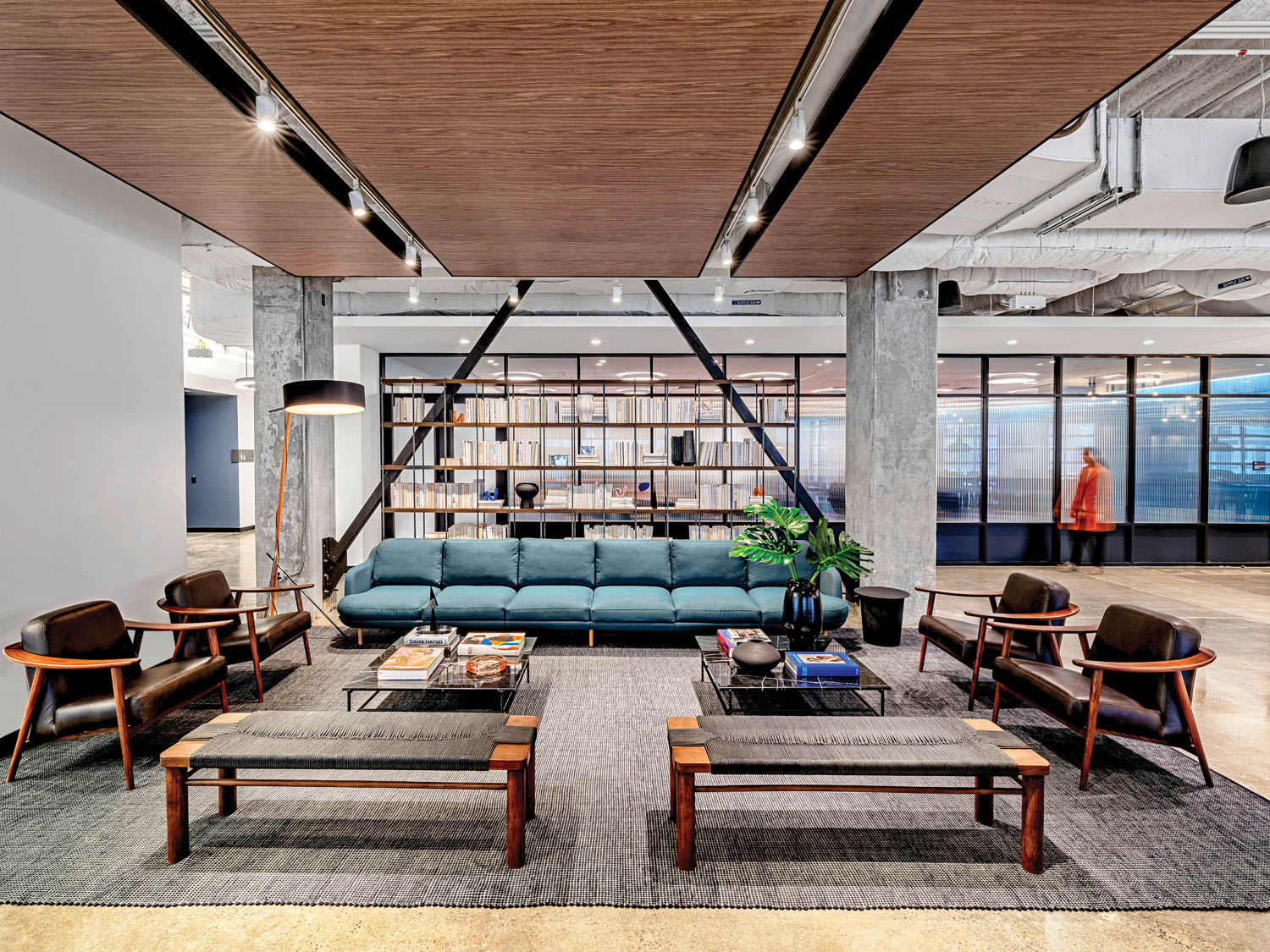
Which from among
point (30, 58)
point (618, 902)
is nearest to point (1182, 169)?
point (618, 902)

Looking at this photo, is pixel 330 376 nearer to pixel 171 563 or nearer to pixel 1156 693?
pixel 171 563

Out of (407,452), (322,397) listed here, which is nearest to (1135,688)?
(322,397)

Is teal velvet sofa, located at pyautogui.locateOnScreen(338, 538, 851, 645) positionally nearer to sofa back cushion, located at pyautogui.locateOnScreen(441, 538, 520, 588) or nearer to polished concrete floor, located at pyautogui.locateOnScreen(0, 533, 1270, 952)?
sofa back cushion, located at pyautogui.locateOnScreen(441, 538, 520, 588)

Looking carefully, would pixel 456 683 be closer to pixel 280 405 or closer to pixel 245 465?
pixel 280 405

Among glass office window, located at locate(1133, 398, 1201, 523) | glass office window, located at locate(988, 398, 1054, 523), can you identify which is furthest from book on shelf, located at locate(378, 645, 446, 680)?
glass office window, located at locate(1133, 398, 1201, 523)

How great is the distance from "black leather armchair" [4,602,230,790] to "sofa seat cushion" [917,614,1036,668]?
4408 millimetres

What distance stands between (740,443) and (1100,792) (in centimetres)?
417

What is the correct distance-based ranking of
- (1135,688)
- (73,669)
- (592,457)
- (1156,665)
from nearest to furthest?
(1156,665), (73,669), (1135,688), (592,457)

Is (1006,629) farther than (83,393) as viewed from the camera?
Yes

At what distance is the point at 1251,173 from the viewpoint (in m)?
3.44

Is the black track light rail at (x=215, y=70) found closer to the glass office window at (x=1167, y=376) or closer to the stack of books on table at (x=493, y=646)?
the stack of books on table at (x=493, y=646)

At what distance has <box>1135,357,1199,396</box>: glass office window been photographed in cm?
903

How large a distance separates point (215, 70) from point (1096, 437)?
10.6 meters

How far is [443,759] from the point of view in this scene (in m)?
2.39
